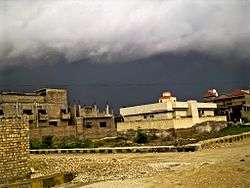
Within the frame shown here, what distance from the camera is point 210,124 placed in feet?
191

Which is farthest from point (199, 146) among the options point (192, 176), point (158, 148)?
point (192, 176)

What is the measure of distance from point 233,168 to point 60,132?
40.2 metres

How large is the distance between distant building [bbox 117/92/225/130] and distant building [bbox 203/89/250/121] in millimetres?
8563

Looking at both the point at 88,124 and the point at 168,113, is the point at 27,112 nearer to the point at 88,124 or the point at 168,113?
the point at 88,124

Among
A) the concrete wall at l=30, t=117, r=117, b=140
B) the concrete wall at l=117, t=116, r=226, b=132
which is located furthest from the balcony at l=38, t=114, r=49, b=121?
the concrete wall at l=117, t=116, r=226, b=132

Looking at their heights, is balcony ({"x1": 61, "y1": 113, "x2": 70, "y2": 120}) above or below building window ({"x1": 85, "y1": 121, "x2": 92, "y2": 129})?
above

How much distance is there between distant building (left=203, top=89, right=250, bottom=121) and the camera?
75675 mm

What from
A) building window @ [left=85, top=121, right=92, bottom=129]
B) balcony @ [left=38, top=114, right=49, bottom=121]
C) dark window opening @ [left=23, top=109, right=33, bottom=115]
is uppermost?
dark window opening @ [left=23, top=109, right=33, bottom=115]

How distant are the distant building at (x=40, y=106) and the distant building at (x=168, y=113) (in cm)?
882

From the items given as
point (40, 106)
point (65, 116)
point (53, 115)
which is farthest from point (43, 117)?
point (65, 116)

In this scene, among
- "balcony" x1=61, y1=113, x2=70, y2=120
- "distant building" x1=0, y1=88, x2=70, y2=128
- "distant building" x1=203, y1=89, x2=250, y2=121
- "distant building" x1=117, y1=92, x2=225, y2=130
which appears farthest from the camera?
"distant building" x1=203, y1=89, x2=250, y2=121

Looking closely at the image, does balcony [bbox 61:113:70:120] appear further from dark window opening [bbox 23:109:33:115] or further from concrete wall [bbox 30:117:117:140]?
dark window opening [bbox 23:109:33:115]

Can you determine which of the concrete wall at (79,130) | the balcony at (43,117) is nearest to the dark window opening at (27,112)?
the balcony at (43,117)

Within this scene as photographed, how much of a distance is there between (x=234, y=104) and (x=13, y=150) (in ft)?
215
